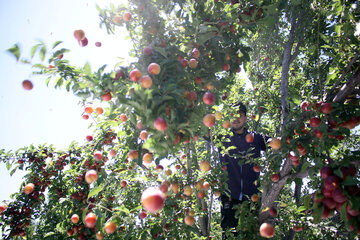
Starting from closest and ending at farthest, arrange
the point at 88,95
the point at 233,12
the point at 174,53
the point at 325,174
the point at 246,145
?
the point at 325,174
the point at 88,95
the point at 174,53
the point at 233,12
the point at 246,145

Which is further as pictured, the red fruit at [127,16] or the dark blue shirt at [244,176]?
the dark blue shirt at [244,176]

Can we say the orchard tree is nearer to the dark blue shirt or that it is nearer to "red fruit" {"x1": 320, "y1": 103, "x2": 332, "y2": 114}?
"red fruit" {"x1": 320, "y1": 103, "x2": 332, "y2": 114}

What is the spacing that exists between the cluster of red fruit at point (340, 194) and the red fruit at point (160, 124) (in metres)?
1.21

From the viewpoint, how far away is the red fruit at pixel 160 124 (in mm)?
1383

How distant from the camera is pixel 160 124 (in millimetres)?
1384

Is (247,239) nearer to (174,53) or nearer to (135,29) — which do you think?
(174,53)

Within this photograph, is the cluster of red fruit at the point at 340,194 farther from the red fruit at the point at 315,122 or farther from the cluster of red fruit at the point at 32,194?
the cluster of red fruit at the point at 32,194

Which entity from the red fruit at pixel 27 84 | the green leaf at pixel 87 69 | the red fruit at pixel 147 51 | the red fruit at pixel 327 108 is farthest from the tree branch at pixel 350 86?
the red fruit at pixel 27 84

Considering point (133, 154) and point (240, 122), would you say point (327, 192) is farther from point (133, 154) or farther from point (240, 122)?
point (240, 122)

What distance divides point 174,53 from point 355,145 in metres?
4.11

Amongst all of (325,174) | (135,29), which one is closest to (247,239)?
(325,174)

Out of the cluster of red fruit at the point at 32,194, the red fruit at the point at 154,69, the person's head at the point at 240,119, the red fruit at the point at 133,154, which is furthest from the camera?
the person's head at the point at 240,119

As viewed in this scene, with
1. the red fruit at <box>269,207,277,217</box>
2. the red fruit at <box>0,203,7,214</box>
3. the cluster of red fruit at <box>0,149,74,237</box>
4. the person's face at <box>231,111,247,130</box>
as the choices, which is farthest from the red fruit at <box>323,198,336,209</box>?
the red fruit at <box>0,203,7,214</box>

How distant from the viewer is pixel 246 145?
163 inches
